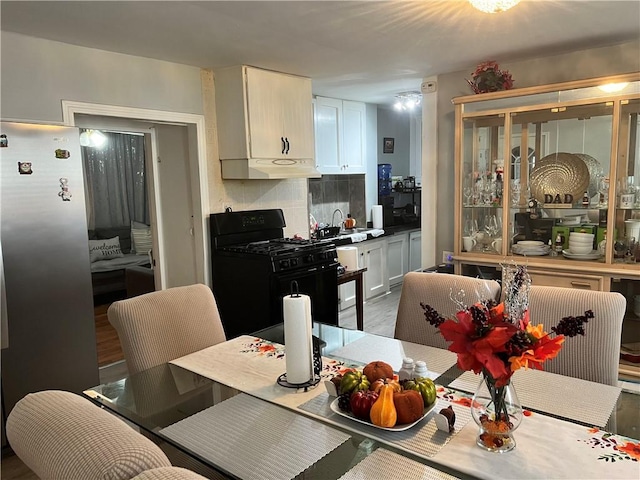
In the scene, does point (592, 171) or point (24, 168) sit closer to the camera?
point (24, 168)

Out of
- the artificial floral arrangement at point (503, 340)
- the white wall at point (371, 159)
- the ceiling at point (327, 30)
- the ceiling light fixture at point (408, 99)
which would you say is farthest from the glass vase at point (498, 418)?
the white wall at point (371, 159)

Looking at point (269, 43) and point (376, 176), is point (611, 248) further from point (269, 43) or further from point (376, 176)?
point (376, 176)

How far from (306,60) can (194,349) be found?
2231 millimetres

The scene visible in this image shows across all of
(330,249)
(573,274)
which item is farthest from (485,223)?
(330,249)

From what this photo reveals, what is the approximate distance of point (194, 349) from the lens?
2.12 metres

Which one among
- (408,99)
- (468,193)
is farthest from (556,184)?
(408,99)

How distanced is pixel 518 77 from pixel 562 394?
282 centimetres

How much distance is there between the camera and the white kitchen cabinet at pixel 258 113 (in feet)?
11.7

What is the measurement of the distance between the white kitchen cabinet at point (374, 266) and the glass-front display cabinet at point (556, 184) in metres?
1.55

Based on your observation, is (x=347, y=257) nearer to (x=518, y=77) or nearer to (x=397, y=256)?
(x=397, y=256)

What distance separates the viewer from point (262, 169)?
367 centimetres

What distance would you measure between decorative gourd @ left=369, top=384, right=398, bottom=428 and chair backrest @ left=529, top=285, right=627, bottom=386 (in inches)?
33.6

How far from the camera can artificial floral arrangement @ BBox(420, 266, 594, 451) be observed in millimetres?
1066

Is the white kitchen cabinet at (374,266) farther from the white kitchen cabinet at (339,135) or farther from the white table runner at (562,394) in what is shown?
the white table runner at (562,394)
